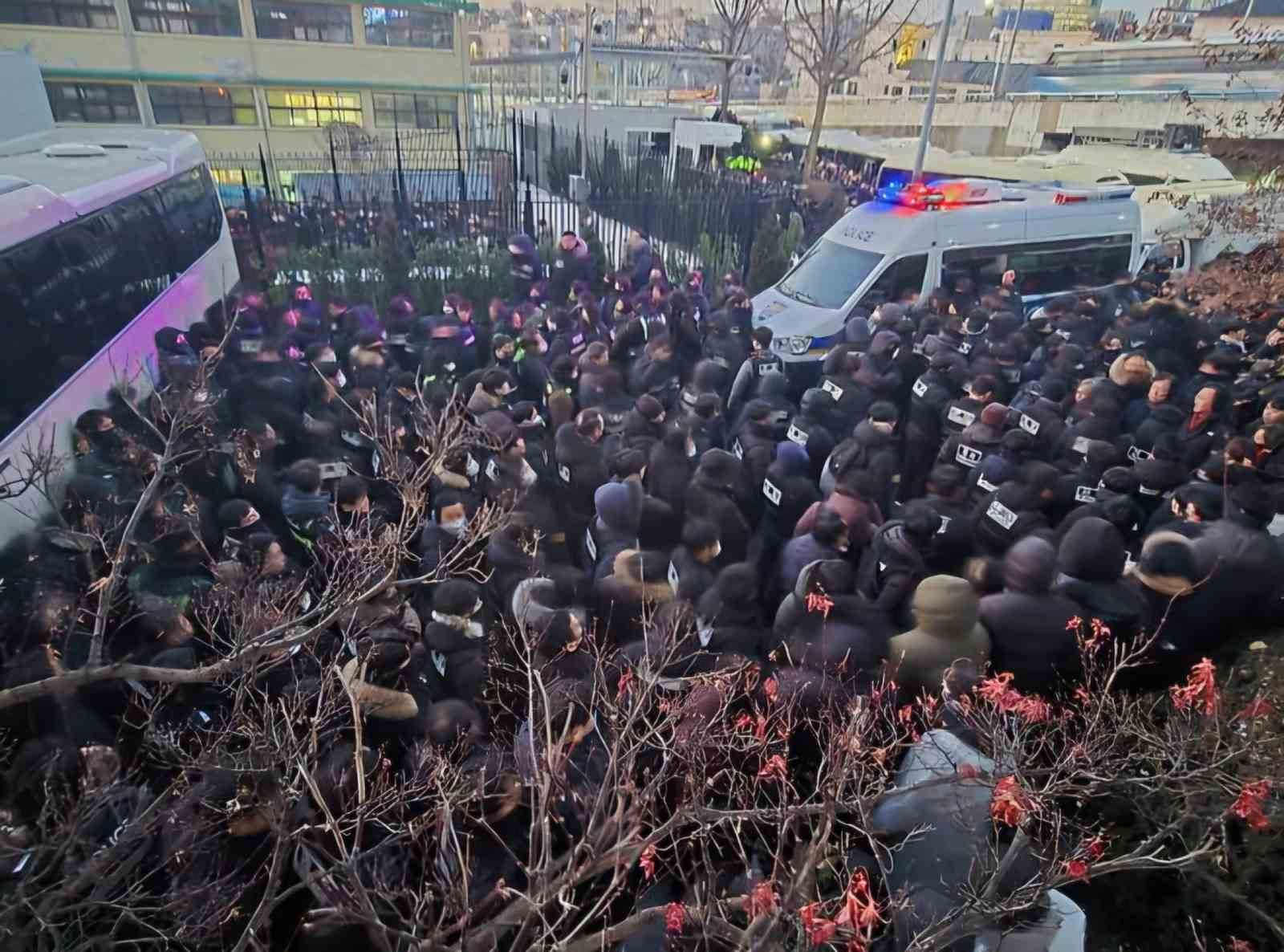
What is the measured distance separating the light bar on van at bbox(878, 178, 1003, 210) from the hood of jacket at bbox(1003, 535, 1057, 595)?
608 centimetres

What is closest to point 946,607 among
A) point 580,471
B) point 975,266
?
point 580,471

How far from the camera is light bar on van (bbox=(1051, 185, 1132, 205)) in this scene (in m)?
8.92

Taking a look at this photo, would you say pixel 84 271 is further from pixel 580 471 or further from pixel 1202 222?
pixel 1202 222

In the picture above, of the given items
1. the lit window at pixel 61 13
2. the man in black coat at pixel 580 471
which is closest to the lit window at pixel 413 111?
the lit window at pixel 61 13

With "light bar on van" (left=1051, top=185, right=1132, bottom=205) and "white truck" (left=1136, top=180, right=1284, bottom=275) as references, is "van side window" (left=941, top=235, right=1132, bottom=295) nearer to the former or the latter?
"light bar on van" (left=1051, top=185, right=1132, bottom=205)

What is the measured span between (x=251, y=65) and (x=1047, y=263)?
21.2 meters

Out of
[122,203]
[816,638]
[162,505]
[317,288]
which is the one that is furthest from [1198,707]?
[317,288]

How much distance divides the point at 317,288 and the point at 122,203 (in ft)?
11.3

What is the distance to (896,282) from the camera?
26.9 feet

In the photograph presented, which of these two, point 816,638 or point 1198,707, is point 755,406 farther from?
point 1198,707

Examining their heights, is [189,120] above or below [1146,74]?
below

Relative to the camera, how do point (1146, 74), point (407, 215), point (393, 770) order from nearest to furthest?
point (393, 770), point (407, 215), point (1146, 74)

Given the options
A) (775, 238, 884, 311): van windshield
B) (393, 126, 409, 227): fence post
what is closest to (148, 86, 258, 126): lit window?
(393, 126, 409, 227): fence post

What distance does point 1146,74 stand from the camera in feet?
66.8
